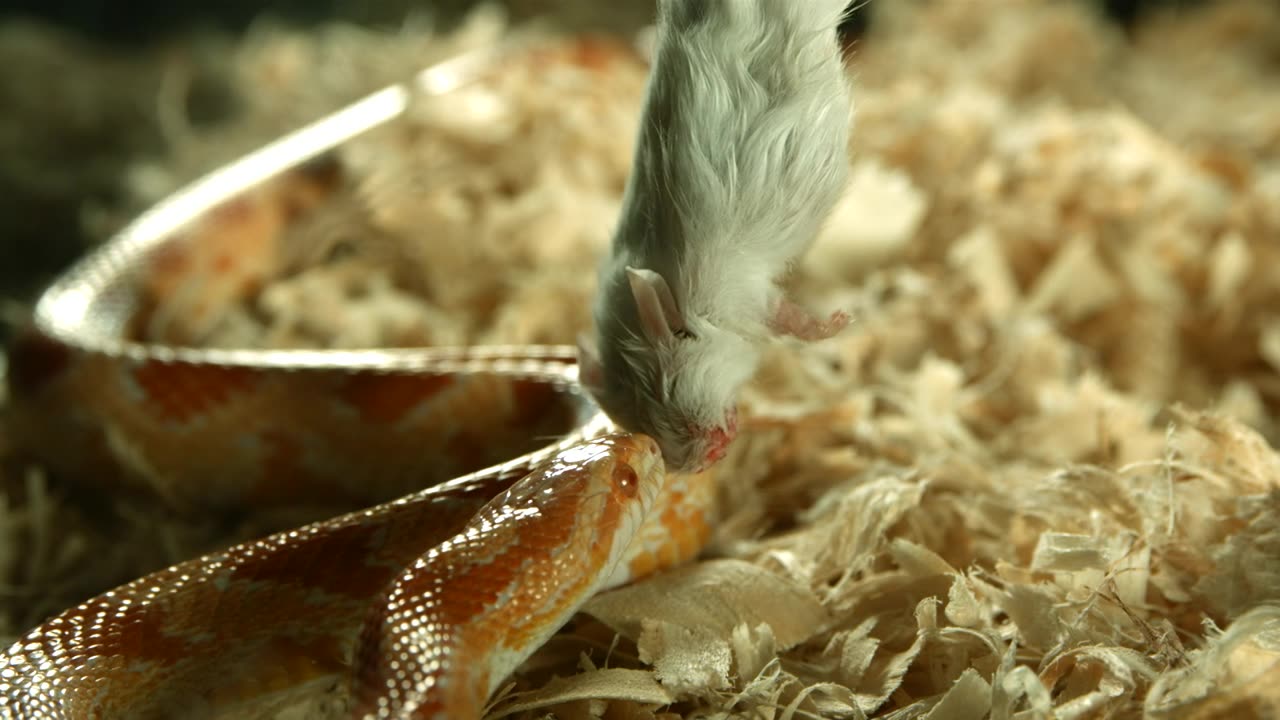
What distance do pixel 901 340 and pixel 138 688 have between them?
208cm

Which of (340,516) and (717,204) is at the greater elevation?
(340,516)

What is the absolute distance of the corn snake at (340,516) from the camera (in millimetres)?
1423

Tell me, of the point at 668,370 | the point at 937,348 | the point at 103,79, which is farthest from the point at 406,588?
the point at 103,79

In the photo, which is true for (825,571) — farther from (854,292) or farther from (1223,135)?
(1223,135)

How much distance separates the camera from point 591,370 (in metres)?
1.71

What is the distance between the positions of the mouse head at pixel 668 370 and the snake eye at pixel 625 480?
0.10 m

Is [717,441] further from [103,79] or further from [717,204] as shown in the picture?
[103,79]

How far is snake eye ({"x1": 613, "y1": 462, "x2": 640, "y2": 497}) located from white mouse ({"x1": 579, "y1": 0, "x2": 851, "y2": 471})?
104 mm

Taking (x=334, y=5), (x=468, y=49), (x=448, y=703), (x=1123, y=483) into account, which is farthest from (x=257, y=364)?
(x=334, y=5)

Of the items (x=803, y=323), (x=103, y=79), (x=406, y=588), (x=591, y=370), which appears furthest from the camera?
(x=103, y=79)

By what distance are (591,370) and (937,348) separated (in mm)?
1568

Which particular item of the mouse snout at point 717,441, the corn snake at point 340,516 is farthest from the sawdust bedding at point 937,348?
the mouse snout at point 717,441

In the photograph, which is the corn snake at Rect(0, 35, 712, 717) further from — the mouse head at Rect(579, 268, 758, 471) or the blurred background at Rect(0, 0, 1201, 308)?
the blurred background at Rect(0, 0, 1201, 308)

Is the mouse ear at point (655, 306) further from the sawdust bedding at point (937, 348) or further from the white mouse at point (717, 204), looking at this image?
the sawdust bedding at point (937, 348)
